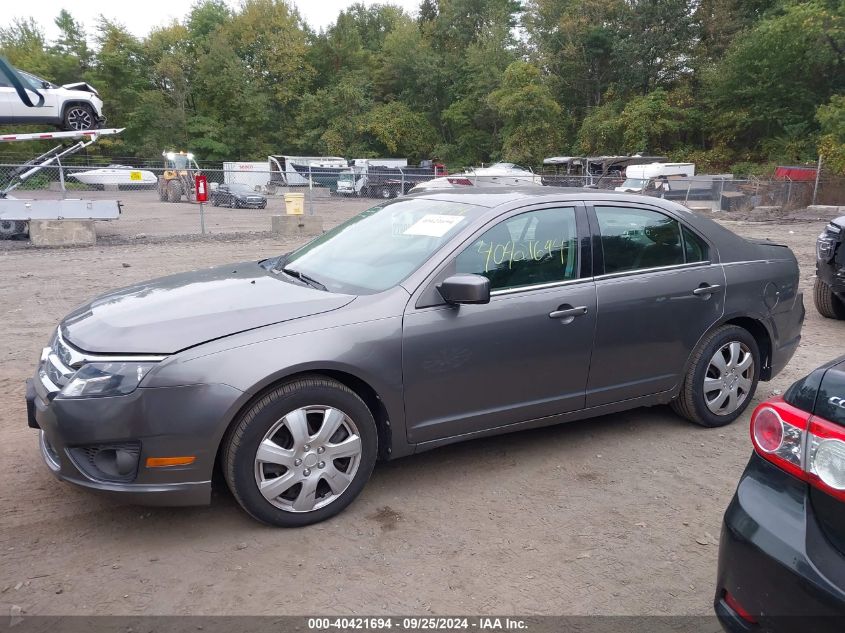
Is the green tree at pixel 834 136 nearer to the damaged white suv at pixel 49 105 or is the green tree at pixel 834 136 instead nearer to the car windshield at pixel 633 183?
the car windshield at pixel 633 183

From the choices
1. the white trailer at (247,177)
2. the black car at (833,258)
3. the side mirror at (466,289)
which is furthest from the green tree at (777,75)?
the side mirror at (466,289)

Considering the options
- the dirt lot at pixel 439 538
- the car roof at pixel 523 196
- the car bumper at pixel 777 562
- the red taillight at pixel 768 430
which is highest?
the car roof at pixel 523 196

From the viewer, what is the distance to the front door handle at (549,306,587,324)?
3648mm

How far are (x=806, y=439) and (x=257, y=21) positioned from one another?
67.4 m

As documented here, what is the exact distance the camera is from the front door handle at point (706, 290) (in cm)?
415

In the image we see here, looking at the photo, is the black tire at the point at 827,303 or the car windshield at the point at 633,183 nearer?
the black tire at the point at 827,303

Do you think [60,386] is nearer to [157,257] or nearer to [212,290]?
[212,290]

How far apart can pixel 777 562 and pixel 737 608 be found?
232 mm

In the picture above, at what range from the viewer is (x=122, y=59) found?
49938 millimetres

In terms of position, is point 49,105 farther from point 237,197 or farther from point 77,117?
point 237,197

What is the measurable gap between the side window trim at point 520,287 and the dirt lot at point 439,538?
3.53 ft

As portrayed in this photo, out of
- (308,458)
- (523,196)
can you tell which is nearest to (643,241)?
(523,196)

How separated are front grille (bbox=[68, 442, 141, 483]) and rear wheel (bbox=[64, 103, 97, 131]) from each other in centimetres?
1704

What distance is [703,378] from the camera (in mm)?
4297
